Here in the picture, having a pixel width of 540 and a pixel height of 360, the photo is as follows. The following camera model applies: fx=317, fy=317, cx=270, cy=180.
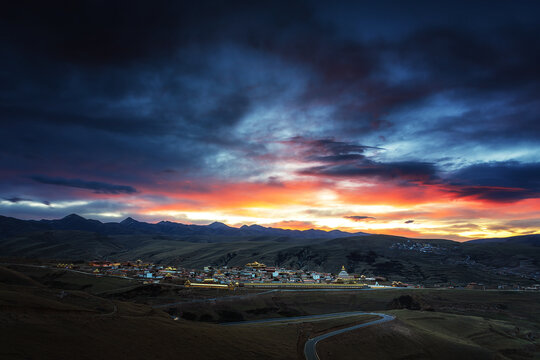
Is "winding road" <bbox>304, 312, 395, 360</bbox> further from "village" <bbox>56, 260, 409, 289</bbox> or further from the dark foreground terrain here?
"village" <bbox>56, 260, 409, 289</bbox>

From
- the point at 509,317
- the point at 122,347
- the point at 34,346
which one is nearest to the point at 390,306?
the point at 509,317

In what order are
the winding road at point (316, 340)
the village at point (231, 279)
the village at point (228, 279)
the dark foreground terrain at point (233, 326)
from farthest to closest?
1. the village at point (228, 279)
2. the village at point (231, 279)
3. the winding road at point (316, 340)
4. the dark foreground terrain at point (233, 326)

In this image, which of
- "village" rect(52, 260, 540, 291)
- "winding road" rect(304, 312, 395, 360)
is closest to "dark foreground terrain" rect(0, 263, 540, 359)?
"winding road" rect(304, 312, 395, 360)

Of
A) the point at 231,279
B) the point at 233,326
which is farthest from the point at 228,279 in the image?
the point at 233,326

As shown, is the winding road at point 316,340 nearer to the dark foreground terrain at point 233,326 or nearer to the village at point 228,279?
the dark foreground terrain at point 233,326

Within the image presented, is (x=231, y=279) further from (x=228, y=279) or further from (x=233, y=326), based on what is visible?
(x=233, y=326)

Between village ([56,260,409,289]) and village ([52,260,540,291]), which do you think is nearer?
village ([52,260,540,291])

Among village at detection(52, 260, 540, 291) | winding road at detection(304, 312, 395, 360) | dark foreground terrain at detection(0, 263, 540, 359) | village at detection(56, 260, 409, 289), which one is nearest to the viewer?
dark foreground terrain at detection(0, 263, 540, 359)

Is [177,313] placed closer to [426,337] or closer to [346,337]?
[346,337]

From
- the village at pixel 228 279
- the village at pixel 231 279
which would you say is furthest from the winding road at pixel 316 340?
the village at pixel 228 279
